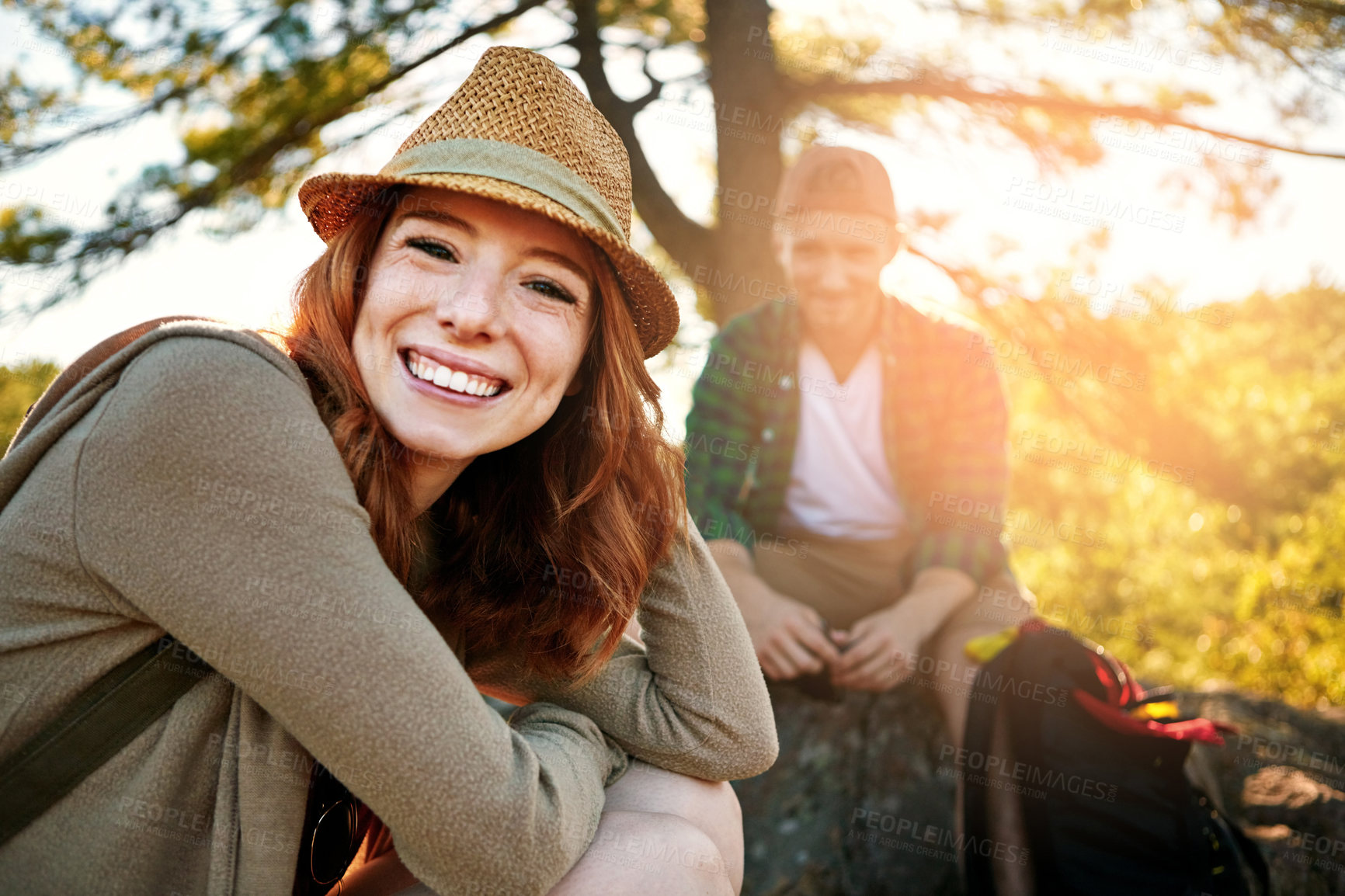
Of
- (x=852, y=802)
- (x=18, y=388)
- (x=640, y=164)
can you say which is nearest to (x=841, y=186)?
(x=852, y=802)

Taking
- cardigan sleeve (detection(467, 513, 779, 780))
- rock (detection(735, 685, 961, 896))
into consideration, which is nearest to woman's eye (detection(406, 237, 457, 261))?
cardigan sleeve (detection(467, 513, 779, 780))

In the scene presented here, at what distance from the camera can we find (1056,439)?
19.5 feet

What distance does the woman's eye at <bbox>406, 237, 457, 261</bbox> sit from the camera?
1506 mm

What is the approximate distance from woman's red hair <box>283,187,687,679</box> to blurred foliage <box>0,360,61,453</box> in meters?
2.78

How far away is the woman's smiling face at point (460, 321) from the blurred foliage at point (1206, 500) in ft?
13.9

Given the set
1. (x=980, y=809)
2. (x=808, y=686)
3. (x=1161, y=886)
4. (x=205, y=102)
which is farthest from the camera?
(x=205, y=102)

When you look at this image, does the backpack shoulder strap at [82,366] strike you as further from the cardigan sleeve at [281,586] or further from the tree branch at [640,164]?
the tree branch at [640,164]

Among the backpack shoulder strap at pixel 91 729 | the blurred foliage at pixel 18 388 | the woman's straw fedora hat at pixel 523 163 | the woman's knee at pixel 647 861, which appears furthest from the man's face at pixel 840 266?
the blurred foliage at pixel 18 388

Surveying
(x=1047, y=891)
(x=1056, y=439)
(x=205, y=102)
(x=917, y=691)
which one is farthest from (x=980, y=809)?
(x=205, y=102)

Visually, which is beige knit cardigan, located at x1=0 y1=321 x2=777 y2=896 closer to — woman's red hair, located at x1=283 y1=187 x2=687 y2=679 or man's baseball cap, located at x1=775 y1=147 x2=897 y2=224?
woman's red hair, located at x1=283 y1=187 x2=687 y2=679

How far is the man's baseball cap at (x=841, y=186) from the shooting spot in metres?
3.17

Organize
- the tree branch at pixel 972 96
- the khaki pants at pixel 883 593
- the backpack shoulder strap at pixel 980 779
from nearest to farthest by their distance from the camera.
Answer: the backpack shoulder strap at pixel 980 779 < the khaki pants at pixel 883 593 < the tree branch at pixel 972 96

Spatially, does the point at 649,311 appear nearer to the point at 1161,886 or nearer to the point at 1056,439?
the point at 1161,886

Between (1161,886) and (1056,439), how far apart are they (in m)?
4.13
